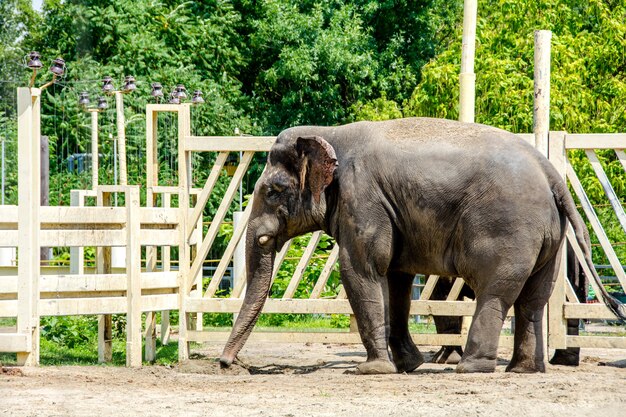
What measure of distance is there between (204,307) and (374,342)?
2.37m

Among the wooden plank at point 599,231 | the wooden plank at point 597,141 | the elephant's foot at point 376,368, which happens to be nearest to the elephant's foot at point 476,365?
the elephant's foot at point 376,368

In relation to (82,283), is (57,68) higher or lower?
higher

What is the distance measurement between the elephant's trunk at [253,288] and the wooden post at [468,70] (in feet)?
11.4

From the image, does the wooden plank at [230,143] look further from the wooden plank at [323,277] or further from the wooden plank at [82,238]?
the wooden plank at [82,238]

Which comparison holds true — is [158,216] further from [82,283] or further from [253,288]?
[253,288]

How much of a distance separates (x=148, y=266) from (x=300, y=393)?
417 centimetres

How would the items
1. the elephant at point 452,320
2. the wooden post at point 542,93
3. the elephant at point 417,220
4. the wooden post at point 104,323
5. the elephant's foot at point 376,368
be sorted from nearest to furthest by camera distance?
the elephant at point 417,220 < the elephant's foot at point 376,368 < the wooden post at point 104,323 < the wooden post at point 542,93 < the elephant at point 452,320

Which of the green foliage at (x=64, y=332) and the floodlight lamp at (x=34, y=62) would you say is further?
the green foliage at (x=64, y=332)

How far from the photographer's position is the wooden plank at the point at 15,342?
11213 mm

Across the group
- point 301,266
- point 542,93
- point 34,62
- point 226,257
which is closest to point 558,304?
point 542,93

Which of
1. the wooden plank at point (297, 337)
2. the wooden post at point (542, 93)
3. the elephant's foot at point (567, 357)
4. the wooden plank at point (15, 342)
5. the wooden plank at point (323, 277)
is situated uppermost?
the wooden post at point (542, 93)

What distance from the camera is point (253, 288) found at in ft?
39.9

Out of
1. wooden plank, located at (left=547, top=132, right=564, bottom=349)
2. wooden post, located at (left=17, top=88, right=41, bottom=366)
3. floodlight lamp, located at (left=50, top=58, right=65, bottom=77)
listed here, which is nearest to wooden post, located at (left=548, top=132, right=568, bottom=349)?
wooden plank, located at (left=547, top=132, right=564, bottom=349)

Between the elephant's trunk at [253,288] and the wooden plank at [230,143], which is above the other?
the wooden plank at [230,143]
